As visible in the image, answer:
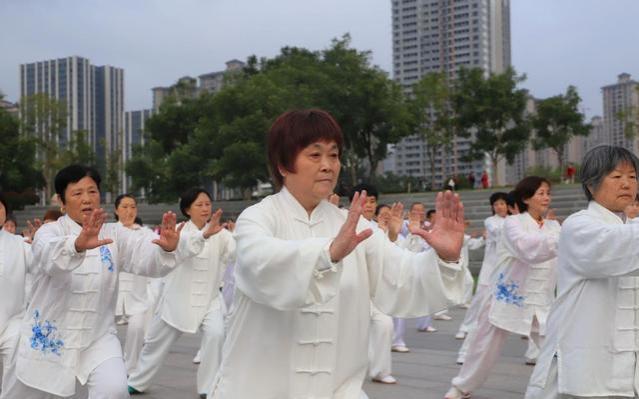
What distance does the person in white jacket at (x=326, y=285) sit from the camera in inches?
110

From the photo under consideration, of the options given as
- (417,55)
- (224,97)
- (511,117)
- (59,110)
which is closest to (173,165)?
(224,97)

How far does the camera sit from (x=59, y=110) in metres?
39.5

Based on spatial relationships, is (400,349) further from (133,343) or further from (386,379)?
(133,343)

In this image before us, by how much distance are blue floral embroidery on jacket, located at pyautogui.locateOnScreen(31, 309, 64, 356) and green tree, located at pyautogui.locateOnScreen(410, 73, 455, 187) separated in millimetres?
29044

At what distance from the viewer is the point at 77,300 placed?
4465mm

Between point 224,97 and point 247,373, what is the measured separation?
2681 cm

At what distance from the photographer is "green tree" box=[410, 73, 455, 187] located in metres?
33.4

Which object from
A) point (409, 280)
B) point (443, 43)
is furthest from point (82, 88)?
point (409, 280)

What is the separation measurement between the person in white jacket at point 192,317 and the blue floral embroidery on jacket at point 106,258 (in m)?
1.87

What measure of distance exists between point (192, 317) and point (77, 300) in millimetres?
2397

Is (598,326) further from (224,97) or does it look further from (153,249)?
(224,97)

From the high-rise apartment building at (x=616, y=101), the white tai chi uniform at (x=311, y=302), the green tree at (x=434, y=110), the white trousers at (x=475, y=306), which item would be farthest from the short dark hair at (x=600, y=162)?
the high-rise apartment building at (x=616, y=101)

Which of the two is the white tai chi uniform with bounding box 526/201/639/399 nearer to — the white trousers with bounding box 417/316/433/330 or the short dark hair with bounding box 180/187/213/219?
the short dark hair with bounding box 180/187/213/219

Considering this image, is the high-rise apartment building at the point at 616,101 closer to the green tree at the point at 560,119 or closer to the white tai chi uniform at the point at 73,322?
the green tree at the point at 560,119
